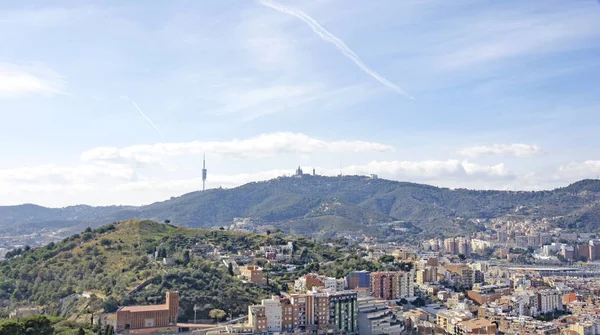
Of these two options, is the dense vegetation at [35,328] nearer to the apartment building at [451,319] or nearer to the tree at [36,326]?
the tree at [36,326]

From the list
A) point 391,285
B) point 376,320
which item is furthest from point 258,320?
point 391,285

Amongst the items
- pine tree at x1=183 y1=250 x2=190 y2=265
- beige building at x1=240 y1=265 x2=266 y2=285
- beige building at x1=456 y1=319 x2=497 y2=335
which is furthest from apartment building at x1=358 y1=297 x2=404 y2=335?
pine tree at x1=183 y1=250 x2=190 y2=265

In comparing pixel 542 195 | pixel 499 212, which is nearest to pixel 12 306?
pixel 499 212

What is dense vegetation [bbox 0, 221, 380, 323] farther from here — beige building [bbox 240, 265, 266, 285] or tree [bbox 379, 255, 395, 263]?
tree [bbox 379, 255, 395, 263]

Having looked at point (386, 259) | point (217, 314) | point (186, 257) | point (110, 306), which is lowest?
point (217, 314)

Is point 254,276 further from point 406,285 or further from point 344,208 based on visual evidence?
point 344,208

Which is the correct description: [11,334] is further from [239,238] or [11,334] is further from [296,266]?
[239,238]
